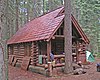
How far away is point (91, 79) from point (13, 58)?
11.9 meters

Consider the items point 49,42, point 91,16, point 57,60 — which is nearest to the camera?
point 49,42

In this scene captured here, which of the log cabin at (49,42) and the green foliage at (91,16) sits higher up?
the green foliage at (91,16)

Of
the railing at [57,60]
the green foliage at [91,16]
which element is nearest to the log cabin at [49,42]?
the railing at [57,60]

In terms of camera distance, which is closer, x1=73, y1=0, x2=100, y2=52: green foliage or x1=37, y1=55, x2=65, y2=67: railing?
x1=37, y1=55, x2=65, y2=67: railing

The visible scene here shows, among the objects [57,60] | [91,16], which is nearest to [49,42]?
[57,60]

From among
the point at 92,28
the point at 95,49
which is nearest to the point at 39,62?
the point at 92,28

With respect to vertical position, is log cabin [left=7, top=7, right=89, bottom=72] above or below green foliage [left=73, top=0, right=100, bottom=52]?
below

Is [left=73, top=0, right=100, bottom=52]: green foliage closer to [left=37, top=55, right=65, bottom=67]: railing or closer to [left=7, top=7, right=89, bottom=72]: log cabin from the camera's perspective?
[left=7, top=7, right=89, bottom=72]: log cabin

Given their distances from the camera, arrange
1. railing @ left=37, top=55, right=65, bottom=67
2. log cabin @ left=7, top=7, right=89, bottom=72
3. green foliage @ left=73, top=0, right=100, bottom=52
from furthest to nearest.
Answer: green foliage @ left=73, top=0, right=100, bottom=52
railing @ left=37, top=55, right=65, bottom=67
log cabin @ left=7, top=7, right=89, bottom=72

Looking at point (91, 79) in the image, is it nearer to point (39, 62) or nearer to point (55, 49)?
point (39, 62)

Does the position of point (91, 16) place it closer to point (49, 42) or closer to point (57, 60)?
point (57, 60)

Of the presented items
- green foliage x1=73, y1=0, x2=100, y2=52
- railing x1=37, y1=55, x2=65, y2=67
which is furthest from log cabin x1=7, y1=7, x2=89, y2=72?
green foliage x1=73, y1=0, x2=100, y2=52

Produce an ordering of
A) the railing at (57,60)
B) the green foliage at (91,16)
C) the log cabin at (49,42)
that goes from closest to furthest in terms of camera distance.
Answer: the log cabin at (49,42)
the railing at (57,60)
the green foliage at (91,16)

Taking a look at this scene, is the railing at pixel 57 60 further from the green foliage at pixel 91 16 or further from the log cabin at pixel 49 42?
the green foliage at pixel 91 16
